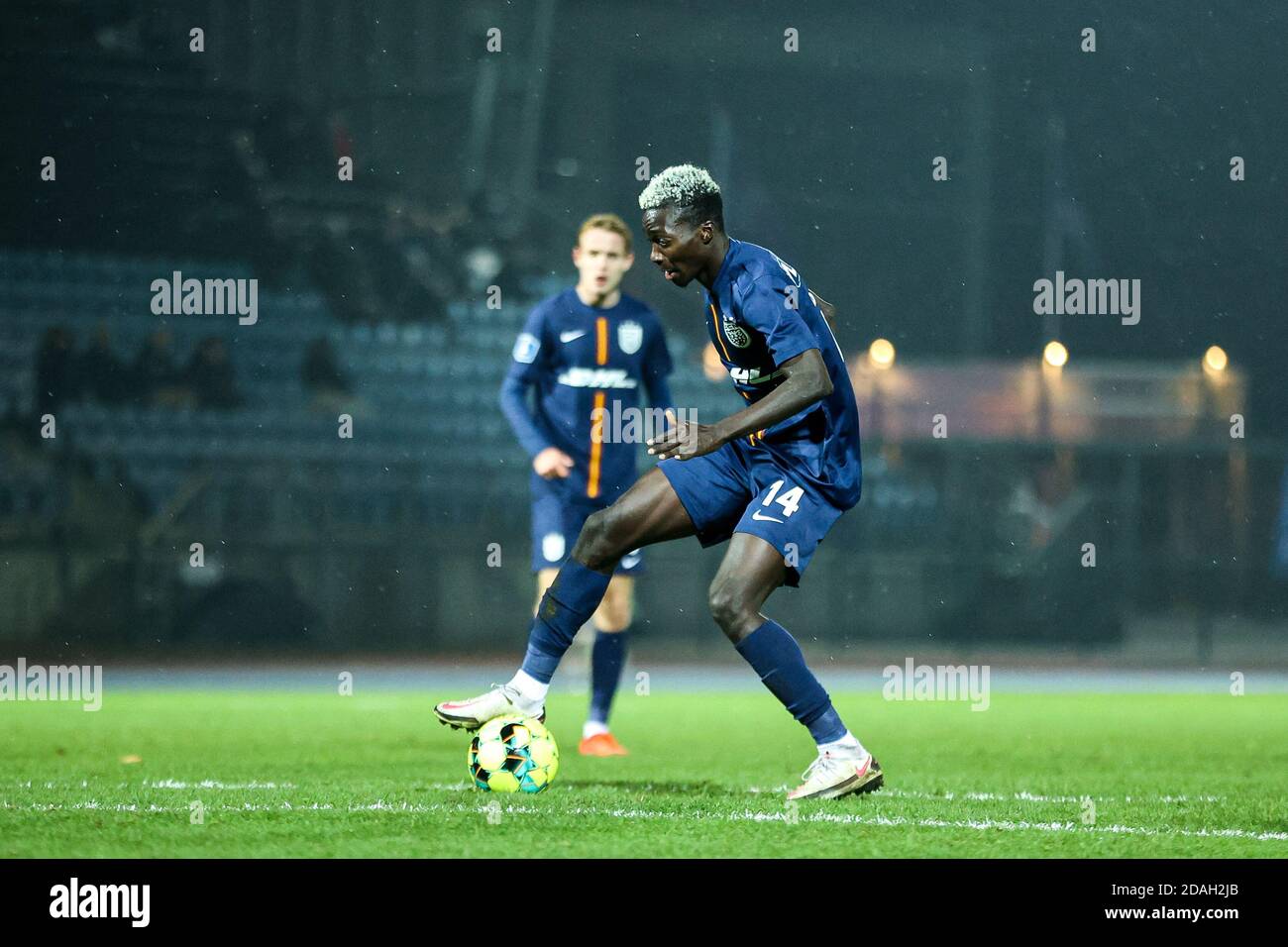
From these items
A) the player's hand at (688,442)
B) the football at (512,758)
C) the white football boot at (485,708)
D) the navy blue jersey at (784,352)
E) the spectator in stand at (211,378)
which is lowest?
the football at (512,758)

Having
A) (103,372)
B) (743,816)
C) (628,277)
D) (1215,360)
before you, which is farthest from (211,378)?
(743,816)

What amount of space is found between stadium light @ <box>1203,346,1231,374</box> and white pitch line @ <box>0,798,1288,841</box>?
9.40m

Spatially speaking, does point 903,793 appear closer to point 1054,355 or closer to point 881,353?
point 881,353

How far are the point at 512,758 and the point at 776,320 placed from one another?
148 centimetres

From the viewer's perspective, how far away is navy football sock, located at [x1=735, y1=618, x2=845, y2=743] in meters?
4.71

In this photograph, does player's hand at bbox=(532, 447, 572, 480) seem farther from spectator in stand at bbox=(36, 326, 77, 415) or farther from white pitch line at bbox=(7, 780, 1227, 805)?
spectator in stand at bbox=(36, 326, 77, 415)

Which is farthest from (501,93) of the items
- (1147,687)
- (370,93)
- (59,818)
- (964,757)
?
(59,818)

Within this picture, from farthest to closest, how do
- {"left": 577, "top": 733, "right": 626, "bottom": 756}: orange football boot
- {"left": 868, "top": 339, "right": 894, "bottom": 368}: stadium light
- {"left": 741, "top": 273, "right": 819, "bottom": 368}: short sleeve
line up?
{"left": 868, "top": 339, "right": 894, "bottom": 368}: stadium light
{"left": 577, "top": 733, "right": 626, "bottom": 756}: orange football boot
{"left": 741, "top": 273, "right": 819, "bottom": 368}: short sleeve

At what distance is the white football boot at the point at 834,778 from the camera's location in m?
4.70

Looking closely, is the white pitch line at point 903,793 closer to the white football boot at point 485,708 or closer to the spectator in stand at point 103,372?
the white football boot at point 485,708

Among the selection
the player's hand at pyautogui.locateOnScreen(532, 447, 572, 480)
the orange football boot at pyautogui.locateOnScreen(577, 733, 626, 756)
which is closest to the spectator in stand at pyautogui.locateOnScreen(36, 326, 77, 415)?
the orange football boot at pyautogui.locateOnScreen(577, 733, 626, 756)

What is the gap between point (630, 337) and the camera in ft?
21.9

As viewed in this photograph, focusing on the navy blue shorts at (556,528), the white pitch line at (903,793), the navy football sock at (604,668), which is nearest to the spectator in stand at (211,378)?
the navy blue shorts at (556,528)

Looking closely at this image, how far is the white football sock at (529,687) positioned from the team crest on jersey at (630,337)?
2.08m
